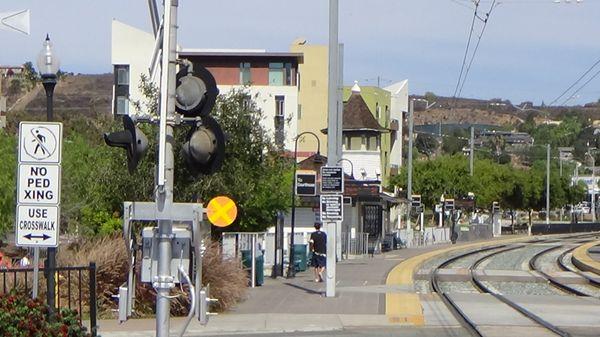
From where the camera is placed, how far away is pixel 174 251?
31.7 ft

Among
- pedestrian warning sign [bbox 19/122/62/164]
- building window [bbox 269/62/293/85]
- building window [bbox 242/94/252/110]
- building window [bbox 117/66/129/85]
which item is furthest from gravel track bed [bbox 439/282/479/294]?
building window [bbox 117/66/129/85]

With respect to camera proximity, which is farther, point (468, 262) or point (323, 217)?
point (468, 262)

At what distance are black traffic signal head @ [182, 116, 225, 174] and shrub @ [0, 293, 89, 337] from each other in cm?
264

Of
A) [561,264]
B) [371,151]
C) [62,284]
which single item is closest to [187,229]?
[62,284]

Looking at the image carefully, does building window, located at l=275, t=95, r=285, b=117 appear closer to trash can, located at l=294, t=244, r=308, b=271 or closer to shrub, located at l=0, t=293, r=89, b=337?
trash can, located at l=294, t=244, r=308, b=271

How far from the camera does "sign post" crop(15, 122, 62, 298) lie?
1300 centimetres

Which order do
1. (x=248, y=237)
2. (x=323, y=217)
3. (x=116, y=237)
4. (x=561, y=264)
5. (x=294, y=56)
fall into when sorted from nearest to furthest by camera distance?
(x=116, y=237) → (x=323, y=217) → (x=248, y=237) → (x=561, y=264) → (x=294, y=56)

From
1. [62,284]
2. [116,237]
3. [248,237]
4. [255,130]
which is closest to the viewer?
[62,284]

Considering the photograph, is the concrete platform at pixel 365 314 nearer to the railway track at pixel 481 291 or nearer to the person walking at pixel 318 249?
the railway track at pixel 481 291

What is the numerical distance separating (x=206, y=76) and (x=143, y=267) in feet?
5.96

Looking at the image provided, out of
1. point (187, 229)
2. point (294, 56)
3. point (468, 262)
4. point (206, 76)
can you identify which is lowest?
point (468, 262)

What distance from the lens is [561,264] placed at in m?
46.2

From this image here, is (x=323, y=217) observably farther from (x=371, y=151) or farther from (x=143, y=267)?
(x=371, y=151)

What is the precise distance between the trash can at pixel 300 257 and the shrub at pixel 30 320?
25.4m
